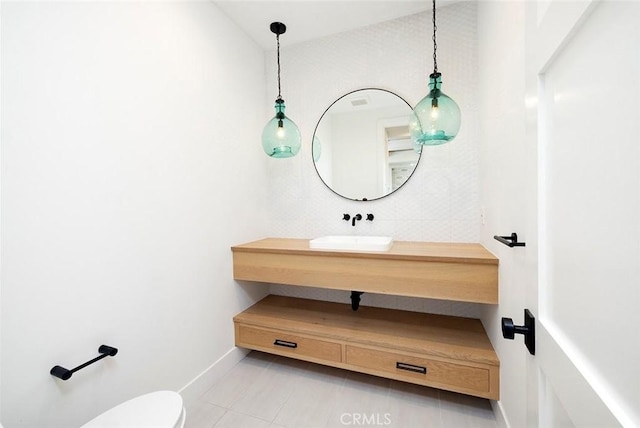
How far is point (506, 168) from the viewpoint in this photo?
A: 4.22 feet

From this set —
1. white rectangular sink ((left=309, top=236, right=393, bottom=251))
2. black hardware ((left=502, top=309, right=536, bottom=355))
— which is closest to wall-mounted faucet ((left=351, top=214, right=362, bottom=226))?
white rectangular sink ((left=309, top=236, right=393, bottom=251))

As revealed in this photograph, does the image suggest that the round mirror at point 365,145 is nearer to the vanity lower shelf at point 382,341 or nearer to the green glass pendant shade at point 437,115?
the green glass pendant shade at point 437,115

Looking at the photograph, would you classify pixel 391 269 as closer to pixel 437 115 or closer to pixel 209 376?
pixel 437 115

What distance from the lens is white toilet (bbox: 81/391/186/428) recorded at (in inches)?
40.5

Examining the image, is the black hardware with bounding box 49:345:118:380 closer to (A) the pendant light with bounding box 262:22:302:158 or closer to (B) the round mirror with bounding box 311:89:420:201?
(A) the pendant light with bounding box 262:22:302:158

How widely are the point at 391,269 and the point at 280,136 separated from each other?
4.03 feet

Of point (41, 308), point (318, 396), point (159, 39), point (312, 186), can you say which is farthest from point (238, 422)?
point (159, 39)

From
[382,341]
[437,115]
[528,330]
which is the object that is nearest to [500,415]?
[382,341]

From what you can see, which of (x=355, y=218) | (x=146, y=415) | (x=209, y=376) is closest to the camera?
(x=146, y=415)

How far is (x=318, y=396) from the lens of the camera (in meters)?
1.76

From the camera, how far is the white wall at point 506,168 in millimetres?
1093

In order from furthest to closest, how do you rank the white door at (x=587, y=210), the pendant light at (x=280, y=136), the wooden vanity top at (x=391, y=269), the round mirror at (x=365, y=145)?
the round mirror at (x=365, y=145), the pendant light at (x=280, y=136), the wooden vanity top at (x=391, y=269), the white door at (x=587, y=210)

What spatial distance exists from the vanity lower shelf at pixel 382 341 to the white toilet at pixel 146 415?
3.08ft

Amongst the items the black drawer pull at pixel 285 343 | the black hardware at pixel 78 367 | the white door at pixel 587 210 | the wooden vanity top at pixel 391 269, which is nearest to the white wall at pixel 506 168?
the wooden vanity top at pixel 391 269
